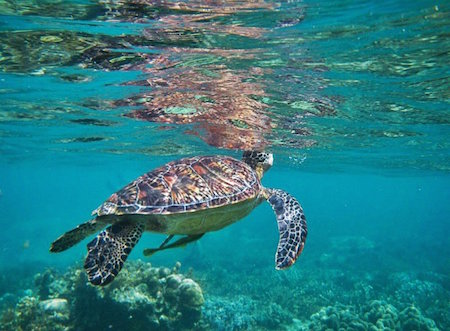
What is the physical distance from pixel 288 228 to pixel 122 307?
6223 mm

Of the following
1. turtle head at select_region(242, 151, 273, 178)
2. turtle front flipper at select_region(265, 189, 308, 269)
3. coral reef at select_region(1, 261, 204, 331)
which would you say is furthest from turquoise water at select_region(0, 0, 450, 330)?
turtle front flipper at select_region(265, 189, 308, 269)

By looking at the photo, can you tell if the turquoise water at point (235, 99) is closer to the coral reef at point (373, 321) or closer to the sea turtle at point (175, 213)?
the coral reef at point (373, 321)

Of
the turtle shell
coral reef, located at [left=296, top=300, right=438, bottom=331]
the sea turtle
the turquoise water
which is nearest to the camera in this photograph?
the sea turtle

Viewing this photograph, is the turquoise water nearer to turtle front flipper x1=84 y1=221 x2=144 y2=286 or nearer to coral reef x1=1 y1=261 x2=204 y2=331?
coral reef x1=1 y1=261 x2=204 y2=331

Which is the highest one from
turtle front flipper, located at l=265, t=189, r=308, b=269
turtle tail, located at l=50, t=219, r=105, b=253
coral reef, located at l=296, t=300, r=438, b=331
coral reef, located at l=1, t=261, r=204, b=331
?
turtle tail, located at l=50, t=219, r=105, b=253

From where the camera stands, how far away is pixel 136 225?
5.74 metres

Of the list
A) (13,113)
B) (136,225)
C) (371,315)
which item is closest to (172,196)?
(136,225)

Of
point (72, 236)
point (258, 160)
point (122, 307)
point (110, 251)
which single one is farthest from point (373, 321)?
point (72, 236)

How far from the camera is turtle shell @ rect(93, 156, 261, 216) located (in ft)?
17.8

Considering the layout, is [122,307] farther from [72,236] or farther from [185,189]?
[185,189]

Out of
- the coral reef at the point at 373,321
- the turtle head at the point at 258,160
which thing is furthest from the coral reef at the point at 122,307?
the coral reef at the point at 373,321

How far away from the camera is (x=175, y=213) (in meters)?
5.36

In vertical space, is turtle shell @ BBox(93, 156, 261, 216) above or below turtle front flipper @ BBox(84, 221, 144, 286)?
above

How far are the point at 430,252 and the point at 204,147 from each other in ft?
86.4
